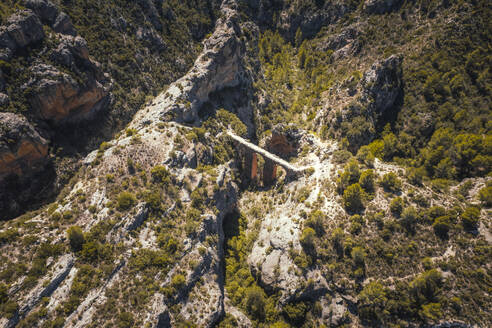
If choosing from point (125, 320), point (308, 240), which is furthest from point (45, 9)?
point (308, 240)

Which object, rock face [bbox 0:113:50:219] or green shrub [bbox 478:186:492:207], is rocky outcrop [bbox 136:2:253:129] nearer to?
rock face [bbox 0:113:50:219]

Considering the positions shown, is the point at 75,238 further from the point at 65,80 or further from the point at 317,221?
the point at 317,221

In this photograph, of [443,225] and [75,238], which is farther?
[443,225]

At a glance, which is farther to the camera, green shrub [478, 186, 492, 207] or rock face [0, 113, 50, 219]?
rock face [0, 113, 50, 219]

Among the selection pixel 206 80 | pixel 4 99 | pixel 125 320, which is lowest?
pixel 125 320

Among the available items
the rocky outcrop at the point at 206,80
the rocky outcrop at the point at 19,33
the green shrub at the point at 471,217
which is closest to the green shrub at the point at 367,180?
the green shrub at the point at 471,217

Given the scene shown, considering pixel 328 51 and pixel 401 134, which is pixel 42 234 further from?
pixel 328 51

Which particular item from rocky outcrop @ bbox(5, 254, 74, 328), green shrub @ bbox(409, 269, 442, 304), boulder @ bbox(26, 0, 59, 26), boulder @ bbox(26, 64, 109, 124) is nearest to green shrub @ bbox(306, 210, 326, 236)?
green shrub @ bbox(409, 269, 442, 304)
